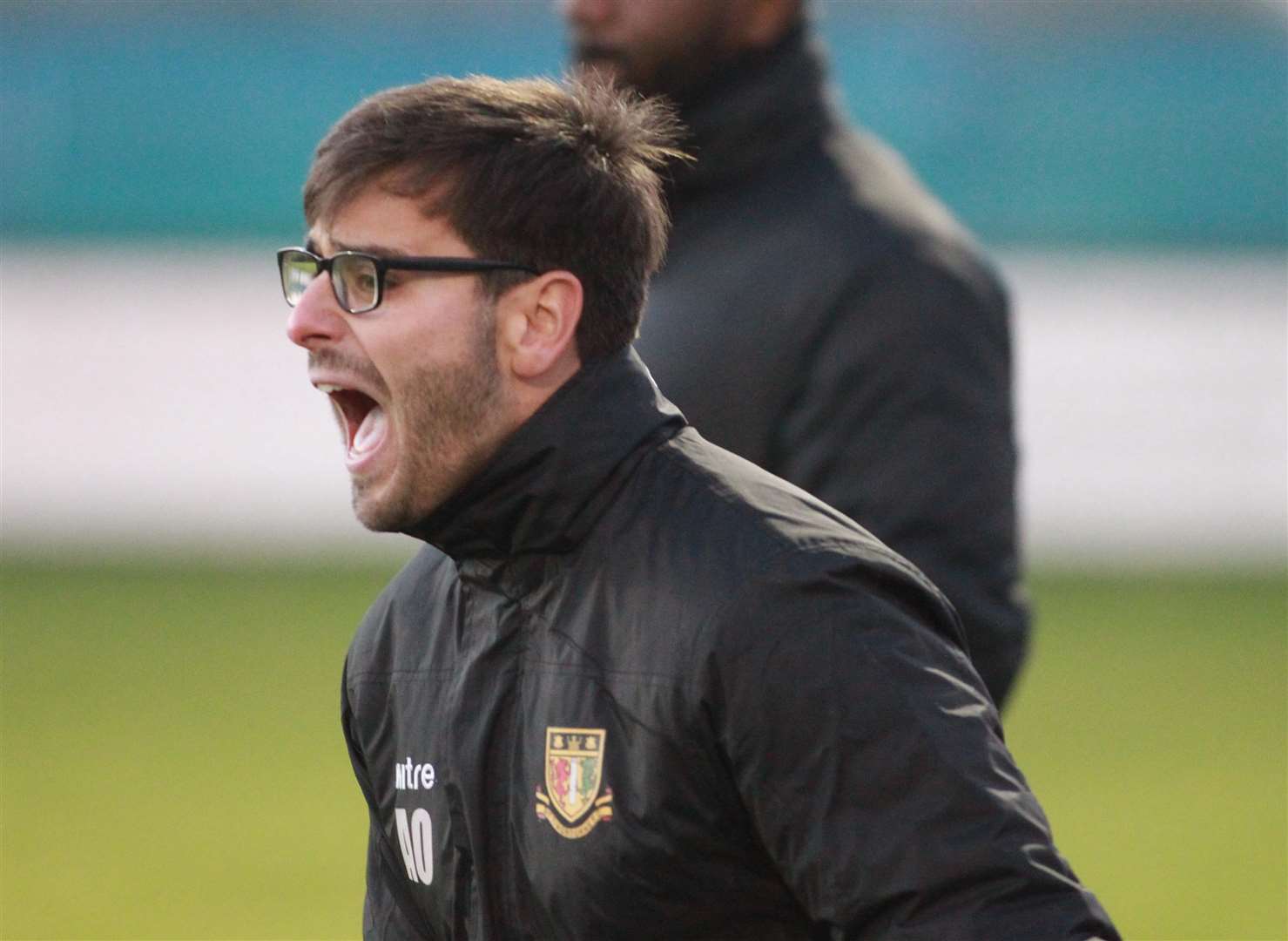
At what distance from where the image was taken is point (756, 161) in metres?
3.96

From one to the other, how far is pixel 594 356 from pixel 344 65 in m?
9.68

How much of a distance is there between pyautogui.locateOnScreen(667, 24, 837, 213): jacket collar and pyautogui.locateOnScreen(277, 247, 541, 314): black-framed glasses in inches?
56.2

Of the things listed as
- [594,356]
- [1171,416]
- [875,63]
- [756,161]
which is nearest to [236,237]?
[875,63]

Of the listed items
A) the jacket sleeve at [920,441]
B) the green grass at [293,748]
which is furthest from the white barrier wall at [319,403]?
the jacket sleeve at [920,441]

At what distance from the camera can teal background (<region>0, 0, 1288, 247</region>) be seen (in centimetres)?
1159

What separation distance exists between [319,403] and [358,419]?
901 cm

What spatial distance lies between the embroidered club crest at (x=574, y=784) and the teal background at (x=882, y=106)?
30.9ft

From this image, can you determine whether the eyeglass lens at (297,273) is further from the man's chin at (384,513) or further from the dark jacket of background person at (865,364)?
the dark jacket of background person at (865,364)

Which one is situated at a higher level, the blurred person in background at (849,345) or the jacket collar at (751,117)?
the jacket collar at (751,117)

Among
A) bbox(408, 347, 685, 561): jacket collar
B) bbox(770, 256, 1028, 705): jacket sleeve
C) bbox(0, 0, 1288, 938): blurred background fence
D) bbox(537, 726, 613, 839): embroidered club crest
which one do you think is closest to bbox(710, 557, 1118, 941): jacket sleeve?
bbox(537, 726, 613, 839): embroidered club crest

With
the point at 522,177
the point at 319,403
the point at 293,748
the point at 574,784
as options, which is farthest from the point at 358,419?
the point at 319,403

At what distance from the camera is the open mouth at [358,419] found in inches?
102

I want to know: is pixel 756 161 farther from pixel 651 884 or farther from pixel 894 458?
pixel 651 884

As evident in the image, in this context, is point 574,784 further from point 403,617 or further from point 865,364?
point 865,364
